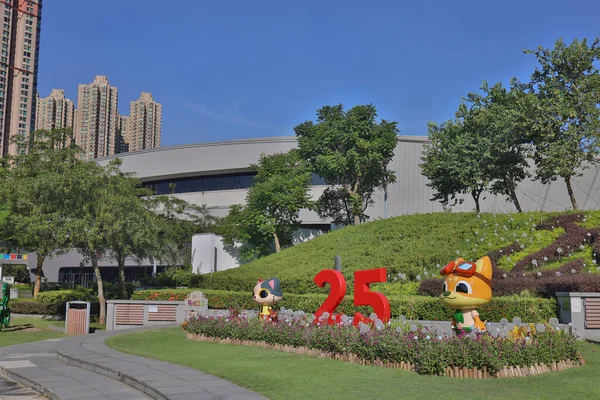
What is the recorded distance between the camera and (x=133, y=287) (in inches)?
1510

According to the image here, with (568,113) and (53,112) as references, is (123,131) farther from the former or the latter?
(568,113)

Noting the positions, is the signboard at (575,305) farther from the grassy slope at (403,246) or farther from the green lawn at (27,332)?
the green lawn at (27,332)

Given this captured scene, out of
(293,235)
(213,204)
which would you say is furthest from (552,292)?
(213,204)

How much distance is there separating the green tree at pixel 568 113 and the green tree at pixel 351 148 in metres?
12.2

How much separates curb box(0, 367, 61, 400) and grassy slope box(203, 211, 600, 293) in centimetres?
1274

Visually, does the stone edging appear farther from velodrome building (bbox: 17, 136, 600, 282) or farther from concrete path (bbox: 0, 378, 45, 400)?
velodrome building (bbox: 17, 136, 600, 282)

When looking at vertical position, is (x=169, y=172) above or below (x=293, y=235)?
above

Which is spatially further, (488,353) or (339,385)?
(488,353)

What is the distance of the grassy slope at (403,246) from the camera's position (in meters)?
22.8

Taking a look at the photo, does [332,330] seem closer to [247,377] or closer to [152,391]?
[247,377]

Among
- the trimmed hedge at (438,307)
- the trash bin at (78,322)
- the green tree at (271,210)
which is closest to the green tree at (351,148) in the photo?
the green tree at (271,210)

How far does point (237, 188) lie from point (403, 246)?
29.0 metres

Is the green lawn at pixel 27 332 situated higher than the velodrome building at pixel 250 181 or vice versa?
the velodrome building at pixel 250 181

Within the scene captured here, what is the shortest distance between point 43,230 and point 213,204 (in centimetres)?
2904
